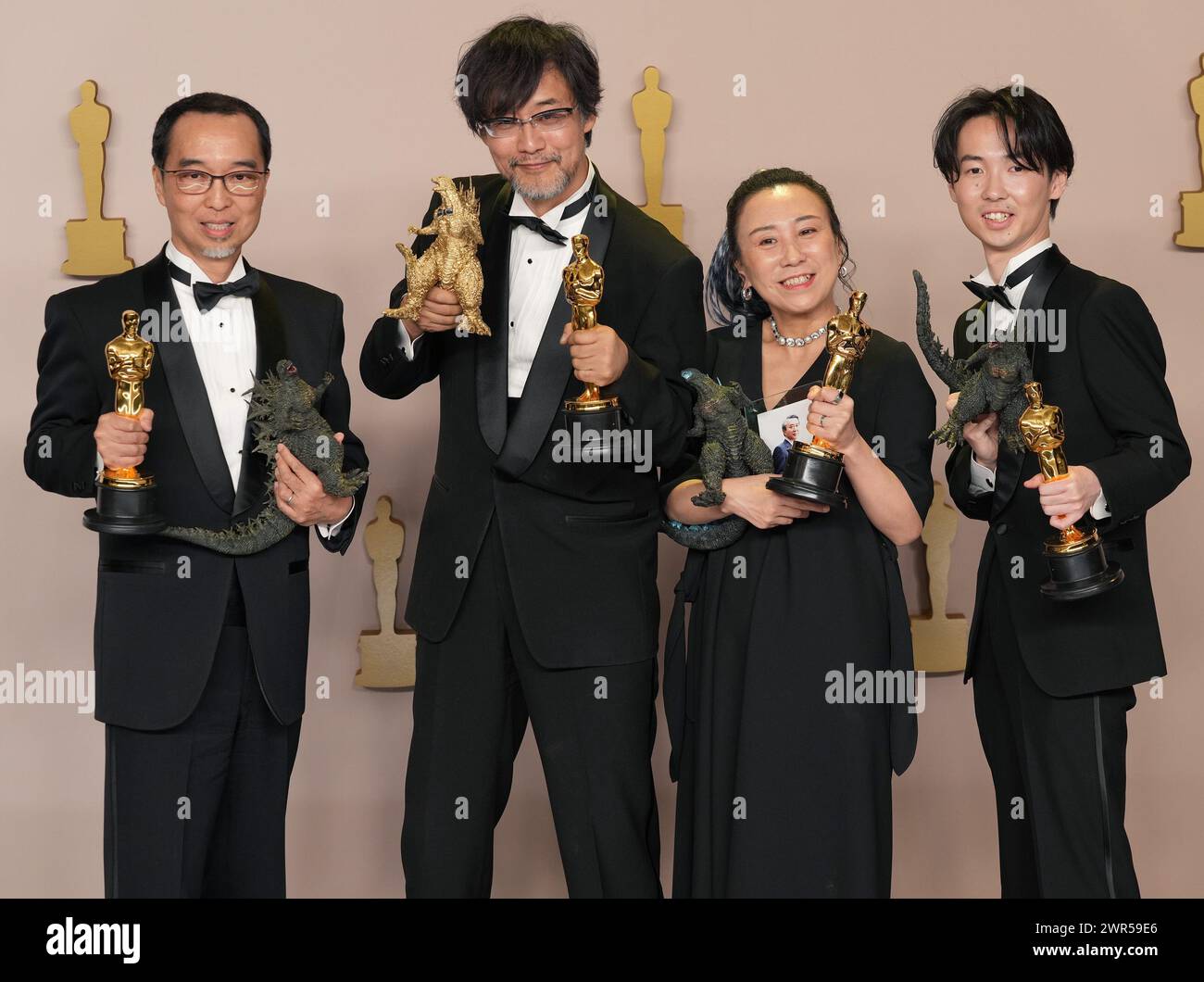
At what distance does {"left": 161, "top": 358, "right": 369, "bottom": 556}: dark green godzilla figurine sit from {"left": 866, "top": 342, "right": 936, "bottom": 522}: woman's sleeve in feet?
3.22

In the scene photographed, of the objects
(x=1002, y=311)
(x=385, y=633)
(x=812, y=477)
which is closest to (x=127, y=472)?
(x=812, y=477)

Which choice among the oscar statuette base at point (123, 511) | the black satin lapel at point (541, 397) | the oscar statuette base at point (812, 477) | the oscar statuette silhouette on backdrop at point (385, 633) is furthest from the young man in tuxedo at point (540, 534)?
the oscar statuette silhouette on backdrop at point (385, 633)

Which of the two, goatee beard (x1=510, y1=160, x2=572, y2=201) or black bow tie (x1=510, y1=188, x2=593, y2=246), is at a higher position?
goatee beard (x1=510, y1=160, x2=572, y2=201)

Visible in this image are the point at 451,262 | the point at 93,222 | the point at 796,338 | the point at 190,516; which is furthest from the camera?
the point at 93,222

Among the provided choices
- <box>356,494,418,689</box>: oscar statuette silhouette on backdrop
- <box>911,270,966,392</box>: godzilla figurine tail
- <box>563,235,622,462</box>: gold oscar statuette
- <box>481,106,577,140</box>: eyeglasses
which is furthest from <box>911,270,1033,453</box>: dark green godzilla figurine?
<box>356,494,418,689</box>: oscar statuette silhouette on backdrop

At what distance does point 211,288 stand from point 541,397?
0.63 metres

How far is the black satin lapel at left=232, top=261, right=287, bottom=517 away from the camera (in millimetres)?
2553

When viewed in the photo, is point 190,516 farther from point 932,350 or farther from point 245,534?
point 932,350

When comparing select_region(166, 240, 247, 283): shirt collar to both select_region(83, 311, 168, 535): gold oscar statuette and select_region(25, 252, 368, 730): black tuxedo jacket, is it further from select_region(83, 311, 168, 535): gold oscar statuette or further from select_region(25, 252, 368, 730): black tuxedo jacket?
select_region(83, 311, 168, 535): gold oscar statuette

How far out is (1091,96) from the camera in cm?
375

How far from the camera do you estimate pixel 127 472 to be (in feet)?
7.89

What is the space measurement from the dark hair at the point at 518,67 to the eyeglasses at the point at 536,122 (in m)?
Answer: 0.01

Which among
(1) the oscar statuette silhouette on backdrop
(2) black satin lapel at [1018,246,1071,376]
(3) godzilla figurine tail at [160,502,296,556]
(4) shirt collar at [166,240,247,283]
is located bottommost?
(1) the oscar statuette silhouette on backdrop
